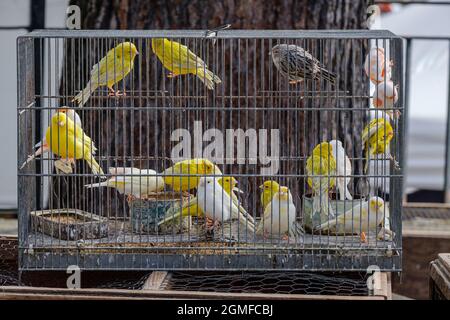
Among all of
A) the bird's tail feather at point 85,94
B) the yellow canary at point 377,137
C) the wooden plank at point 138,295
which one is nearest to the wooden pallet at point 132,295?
the wooden plank at point 138,295

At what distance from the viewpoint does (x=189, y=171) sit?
3395 millimetres

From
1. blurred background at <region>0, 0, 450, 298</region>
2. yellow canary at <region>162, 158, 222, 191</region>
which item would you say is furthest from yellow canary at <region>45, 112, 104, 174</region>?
blurred background at <region>0, 0, 450, 298</region>

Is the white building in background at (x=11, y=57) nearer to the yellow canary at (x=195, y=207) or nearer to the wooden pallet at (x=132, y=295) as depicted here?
the yellow canary at (x=195, y=207)

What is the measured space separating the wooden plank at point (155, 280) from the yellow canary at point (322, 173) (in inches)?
23.6

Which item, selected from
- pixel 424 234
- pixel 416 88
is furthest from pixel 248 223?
pixel 416 88

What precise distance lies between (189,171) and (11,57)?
3276 mm

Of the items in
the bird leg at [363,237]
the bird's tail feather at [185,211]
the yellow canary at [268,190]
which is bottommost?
the bird leg at [363,237]

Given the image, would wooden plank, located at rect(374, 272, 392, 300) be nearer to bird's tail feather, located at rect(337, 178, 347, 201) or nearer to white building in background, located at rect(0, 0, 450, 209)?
bird's tail feather, located at rect(337, 178, 347, 201)

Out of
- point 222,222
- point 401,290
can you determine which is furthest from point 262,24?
point 401,290

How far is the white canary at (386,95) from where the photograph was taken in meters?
3.35

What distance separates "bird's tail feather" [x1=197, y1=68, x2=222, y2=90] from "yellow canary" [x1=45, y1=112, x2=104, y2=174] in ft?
1.58

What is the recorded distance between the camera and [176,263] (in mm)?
3283

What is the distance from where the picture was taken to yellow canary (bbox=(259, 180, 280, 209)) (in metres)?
3.41

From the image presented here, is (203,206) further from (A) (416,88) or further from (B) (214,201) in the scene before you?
(A) (416,88)
